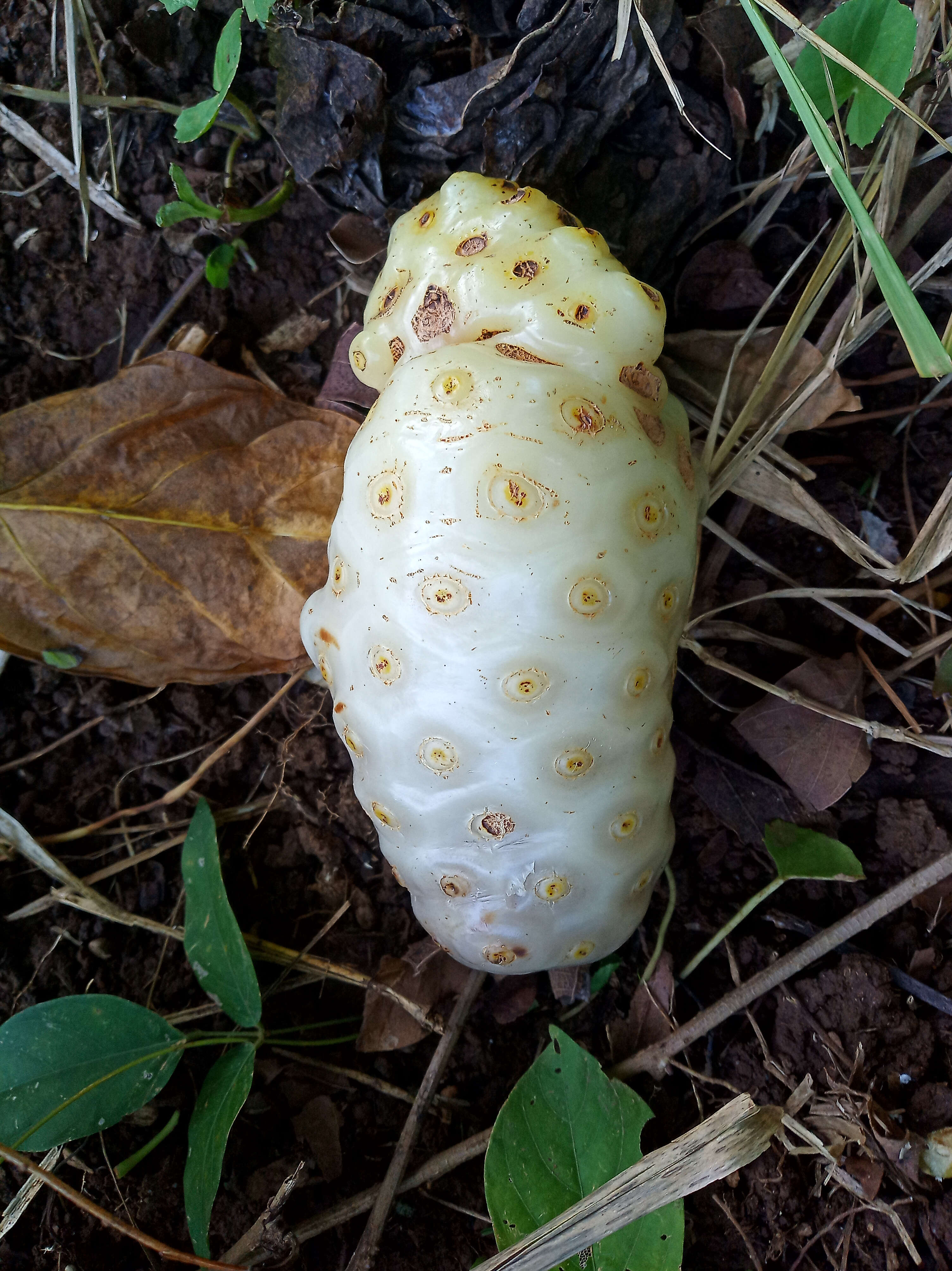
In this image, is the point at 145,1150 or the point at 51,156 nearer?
the point at 145,1150

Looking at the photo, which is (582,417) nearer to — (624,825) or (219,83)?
(624,825)

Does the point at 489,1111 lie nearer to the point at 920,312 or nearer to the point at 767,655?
the point at 767,655

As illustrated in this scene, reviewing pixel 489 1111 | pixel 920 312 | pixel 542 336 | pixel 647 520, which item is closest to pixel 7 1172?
pixel 489 1111

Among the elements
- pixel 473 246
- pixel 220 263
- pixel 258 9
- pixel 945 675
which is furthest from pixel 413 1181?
pixel 258 9

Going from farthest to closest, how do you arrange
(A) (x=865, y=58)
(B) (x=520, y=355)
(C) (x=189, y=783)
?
1. (C) (x=189, y=783)
2. (A) (x=865, y=58)
3. (B) (x=520, y=355)

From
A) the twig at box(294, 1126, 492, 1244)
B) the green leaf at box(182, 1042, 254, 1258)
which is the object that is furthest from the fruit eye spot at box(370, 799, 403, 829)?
the twig at box(294, 1126, 492, 1244)

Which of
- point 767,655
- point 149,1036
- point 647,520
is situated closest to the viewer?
point 647,520
